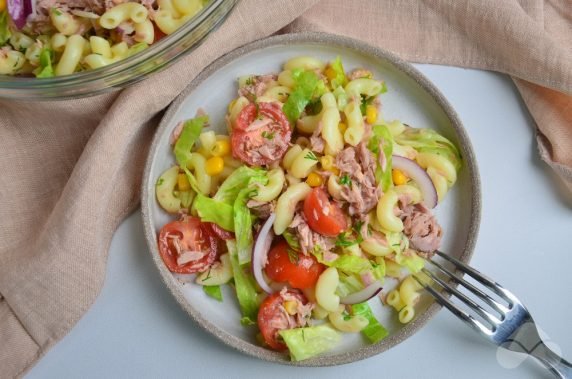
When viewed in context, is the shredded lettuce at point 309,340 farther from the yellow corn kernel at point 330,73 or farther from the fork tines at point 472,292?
the yellow corn kernel at point 330,73

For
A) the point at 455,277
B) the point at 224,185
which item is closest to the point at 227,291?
the point at 224,185

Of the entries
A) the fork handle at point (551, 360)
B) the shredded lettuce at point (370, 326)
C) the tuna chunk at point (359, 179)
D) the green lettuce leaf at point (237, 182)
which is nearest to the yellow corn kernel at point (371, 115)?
the tuna chunk at point (359, 179)

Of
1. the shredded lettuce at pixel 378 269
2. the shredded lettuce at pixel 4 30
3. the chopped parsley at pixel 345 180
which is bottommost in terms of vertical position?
Answer: the shredded lettuce at pixel 378 269

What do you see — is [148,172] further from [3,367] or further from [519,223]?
[519,223]

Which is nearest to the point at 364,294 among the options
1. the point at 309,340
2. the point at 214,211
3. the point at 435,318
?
the point at 309,340

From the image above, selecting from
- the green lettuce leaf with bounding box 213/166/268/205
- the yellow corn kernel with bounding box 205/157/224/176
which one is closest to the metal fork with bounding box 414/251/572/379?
the green lettuce leaf with bounding box 213/166/268/205

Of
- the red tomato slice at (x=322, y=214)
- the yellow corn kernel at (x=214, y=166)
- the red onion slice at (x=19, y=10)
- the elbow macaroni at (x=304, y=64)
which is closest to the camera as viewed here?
the red onion slice at (x=19, y=10)

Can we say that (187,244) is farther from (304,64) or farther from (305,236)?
(304,64)

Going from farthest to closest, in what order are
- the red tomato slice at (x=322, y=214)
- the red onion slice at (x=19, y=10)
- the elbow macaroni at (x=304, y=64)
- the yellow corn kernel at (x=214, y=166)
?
the elbow macaroni at (x=304, y=64) < the yellow corn kernel at (x=214, y=166) < the red tomato slice at (x=322, y=214) < the red onion slice at (x=19, y=10)
